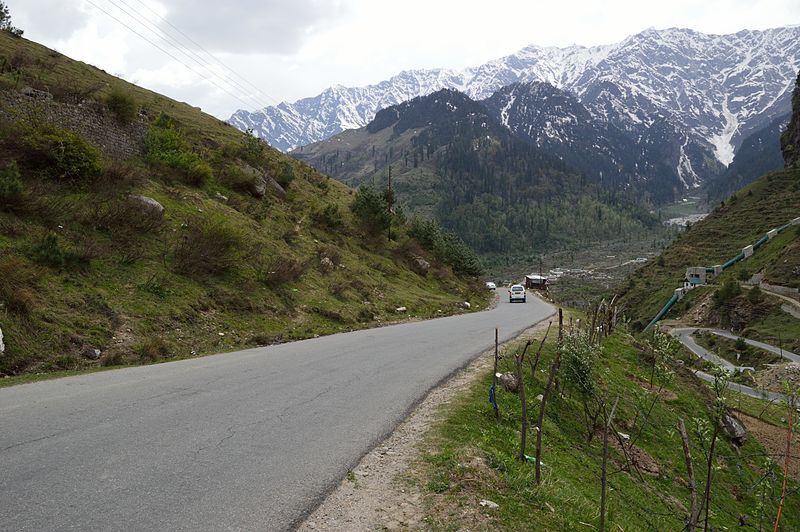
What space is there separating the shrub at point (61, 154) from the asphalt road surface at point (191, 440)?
10.2 meters

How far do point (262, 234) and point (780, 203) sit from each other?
392ft

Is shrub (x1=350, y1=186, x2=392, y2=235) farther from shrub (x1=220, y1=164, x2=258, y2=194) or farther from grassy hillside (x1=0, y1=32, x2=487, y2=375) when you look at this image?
shrub (x1=220, y1=164, x2=258, y2=194)

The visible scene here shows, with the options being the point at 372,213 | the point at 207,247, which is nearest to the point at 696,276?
the point at 372,213

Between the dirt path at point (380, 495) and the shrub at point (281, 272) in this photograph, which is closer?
the dirt path at point (380, 495)

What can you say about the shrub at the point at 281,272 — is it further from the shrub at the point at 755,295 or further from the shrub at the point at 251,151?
the shrub at the point at 755,295

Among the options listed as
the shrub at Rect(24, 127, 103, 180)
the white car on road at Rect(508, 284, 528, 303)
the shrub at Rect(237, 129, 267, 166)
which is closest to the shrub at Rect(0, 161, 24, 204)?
Result: the shrub at Rect(24, 127, 103, 180)

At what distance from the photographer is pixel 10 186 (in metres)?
13.8

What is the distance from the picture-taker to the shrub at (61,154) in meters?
16.6

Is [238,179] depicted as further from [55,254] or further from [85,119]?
[55,254]

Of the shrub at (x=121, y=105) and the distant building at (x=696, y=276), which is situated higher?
the shrub at (x=121, y=105)

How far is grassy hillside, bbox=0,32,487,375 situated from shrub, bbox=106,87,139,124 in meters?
0.07

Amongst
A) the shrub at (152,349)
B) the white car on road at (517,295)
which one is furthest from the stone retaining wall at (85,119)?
the white car on road at (517,295)

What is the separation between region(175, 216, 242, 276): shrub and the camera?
1742 centimetres

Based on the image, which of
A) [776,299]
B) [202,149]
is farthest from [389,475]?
[776,299]
